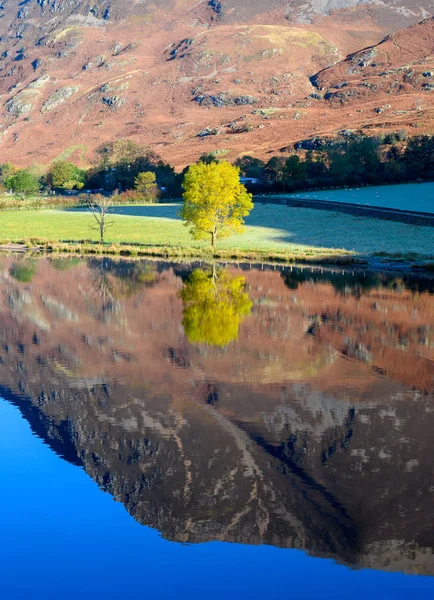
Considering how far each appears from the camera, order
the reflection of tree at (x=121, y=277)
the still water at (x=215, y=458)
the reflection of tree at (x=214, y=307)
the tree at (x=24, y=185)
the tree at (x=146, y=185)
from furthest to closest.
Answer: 1. the tree at (x=24, y=185)
2. the tree at (x=146, y=185)
3. the reflection of tree at (x=121, y=277)
4. the reflection of tree at (x=214, y=307)
5. the still water at (x=215, y=458)

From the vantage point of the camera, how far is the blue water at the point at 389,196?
82.6 metres

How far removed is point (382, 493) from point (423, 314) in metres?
22.1

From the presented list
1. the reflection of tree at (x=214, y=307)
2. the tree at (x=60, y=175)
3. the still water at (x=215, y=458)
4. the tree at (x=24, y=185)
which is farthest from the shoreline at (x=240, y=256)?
the tree at (x=60, y=175)

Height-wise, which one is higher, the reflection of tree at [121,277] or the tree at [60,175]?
the tree at [60,175]

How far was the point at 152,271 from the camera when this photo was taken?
178 ft

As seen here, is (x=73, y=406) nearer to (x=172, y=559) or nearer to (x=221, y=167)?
(x=172, y=559)

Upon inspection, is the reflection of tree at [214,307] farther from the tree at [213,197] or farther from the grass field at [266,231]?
the grass field at [266,231]

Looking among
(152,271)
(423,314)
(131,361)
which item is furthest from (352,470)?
(152,271)

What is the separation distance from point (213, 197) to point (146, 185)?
188 feet

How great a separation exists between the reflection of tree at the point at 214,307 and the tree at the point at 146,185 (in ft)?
214

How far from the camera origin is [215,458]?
1738 centimetres

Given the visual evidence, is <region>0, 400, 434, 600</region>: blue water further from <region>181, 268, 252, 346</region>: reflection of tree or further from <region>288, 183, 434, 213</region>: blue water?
<region>288, 183, 434, 213</region>: blue water

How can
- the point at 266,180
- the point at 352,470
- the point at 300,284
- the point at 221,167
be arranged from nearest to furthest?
the point at 352,470 → the point at 300,284 → the point at 221,167 → the point at 266,180

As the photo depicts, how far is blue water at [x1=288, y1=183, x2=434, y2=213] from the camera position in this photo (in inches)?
3251
